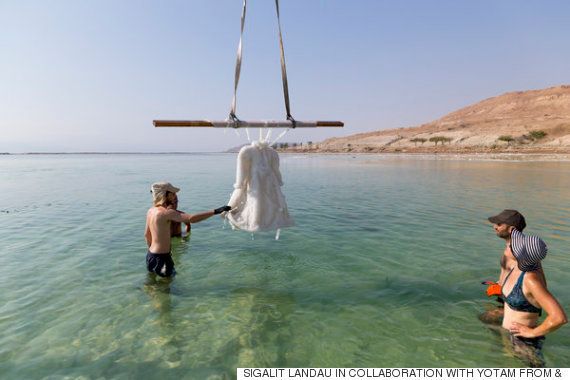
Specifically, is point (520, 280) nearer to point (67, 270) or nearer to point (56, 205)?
point (67, 270)

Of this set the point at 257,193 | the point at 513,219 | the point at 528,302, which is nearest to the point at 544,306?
the point at 528,302

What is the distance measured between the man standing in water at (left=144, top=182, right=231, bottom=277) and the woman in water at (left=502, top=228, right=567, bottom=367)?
4508 millimetres

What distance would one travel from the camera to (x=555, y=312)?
3408 mm

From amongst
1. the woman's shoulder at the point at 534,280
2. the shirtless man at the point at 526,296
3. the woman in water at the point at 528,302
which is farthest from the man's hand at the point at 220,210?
the woman's shoulder at the point at 534,280

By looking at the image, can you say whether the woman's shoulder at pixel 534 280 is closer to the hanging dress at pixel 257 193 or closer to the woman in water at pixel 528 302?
the woman in water at pixel 528 302

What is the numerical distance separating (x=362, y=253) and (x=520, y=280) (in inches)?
211

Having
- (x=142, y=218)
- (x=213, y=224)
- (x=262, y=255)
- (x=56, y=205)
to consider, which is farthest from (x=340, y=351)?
(x=56, y=205)

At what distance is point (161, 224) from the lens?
6258 mm

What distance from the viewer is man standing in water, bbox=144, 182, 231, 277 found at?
6.16 metres

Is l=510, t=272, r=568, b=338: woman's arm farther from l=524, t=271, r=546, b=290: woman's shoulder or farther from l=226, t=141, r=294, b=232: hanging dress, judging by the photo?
l=226, t=141, r=294, b=232: hanging dress

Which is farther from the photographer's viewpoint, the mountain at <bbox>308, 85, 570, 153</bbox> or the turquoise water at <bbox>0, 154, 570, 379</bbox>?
the mountain at <bbox>308, 85, 570, 153</bbox>

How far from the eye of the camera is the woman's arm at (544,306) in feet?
11.1
